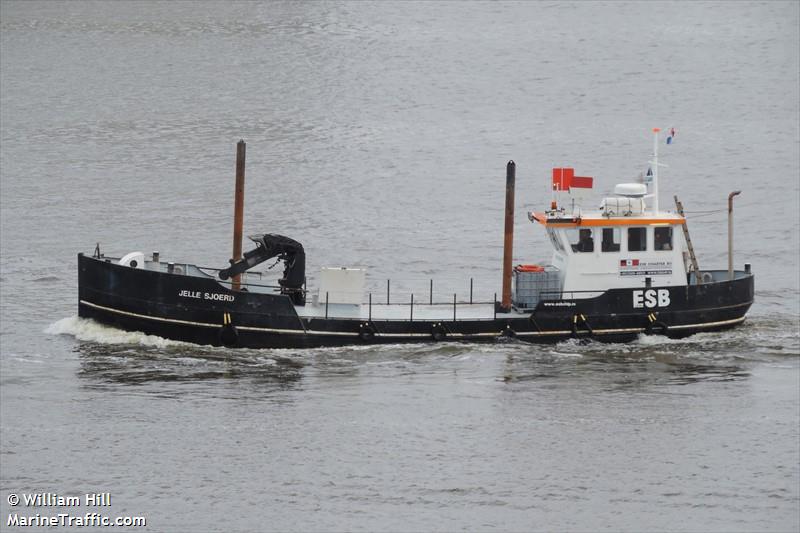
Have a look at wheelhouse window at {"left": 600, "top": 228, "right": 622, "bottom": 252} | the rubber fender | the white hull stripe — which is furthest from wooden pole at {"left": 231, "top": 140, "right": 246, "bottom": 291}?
wheelhouse window at {"left": 600, "top": 228, "right": 622, "bottom": 252}

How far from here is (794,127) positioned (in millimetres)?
76625

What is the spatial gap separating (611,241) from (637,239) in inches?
28.4

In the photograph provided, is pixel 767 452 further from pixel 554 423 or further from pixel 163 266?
pixel 163 266

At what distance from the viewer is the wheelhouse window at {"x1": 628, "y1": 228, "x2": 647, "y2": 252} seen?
3956 centimetres

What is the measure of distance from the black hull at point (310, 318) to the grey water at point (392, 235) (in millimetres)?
443

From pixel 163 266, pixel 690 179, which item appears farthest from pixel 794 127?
pixel 163 266

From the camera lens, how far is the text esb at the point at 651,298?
39.3m

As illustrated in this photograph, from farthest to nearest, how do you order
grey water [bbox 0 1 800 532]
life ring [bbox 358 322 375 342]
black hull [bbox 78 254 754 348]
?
life ring [bbox 358 322 375 342] → black hull [bbox 78 254 754 348] → grey water [bbox 0 1 800 532]

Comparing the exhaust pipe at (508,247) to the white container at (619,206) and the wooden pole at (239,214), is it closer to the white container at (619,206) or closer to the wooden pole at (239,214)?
the white container at (619,206)

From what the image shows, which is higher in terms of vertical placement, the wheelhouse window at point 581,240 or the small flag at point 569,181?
the small flag at point 569,181

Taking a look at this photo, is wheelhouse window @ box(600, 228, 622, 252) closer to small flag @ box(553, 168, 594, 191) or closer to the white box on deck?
small flag @ box(553, 168, 594, 191)

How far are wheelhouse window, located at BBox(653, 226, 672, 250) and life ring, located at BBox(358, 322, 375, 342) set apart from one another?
26.6ft

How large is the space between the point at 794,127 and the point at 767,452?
155 feet
